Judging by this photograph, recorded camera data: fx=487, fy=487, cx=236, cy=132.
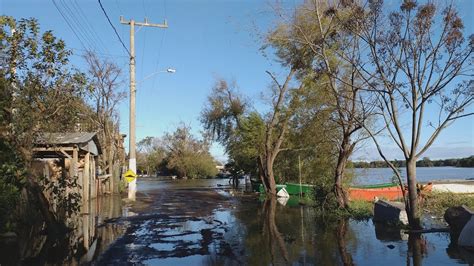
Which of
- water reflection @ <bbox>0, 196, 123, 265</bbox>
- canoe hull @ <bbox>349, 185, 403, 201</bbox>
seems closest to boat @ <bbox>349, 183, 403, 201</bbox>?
canoe hull @ <bbox>349, 185, 403, 201</bbox>

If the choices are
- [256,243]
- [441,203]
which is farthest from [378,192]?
[256,243]

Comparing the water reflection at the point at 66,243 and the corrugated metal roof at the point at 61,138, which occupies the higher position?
the corrugated metal roof at the point at 61,138

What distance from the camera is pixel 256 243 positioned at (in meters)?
11.9

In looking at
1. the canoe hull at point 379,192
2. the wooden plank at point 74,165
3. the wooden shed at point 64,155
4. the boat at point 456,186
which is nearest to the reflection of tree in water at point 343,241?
the wooden shed at point 64,155

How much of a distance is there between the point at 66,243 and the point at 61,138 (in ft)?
26.8

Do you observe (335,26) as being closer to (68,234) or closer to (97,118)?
(68,234)

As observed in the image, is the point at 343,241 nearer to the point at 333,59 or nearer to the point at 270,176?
the point at 333,59

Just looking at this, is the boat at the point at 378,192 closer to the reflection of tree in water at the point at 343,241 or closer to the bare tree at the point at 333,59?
the bare tree at the point at 333,59

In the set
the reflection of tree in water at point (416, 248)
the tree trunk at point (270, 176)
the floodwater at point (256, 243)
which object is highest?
the tree trunk at point (270, 176)

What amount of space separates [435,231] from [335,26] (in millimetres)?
7294

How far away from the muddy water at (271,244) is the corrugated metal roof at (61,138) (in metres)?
3.71

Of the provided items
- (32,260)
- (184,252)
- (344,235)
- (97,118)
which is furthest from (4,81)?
(97,118)

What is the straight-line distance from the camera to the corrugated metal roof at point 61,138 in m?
15.5

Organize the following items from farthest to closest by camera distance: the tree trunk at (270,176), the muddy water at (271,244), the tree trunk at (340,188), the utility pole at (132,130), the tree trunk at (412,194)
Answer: the tree trunk at (270,176), the utility pole at (132,130), the tree trunk at (340,188), the tree trunk at (412,194), the muddy water at (271,244)
